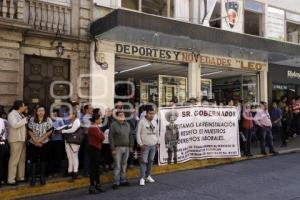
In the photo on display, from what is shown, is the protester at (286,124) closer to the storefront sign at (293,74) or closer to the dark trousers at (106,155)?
the storefront sign at (293,74)

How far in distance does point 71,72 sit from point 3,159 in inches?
176

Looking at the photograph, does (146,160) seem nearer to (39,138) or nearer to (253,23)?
(39,138)

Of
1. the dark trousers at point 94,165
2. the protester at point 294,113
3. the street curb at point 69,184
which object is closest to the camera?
the street curb at point 69,184

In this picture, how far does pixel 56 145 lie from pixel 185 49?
25.1 ft

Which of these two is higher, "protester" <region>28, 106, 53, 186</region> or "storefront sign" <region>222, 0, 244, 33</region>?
"storefront sign" <region>222, 0, 244, 33</region>

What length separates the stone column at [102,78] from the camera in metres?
13.0

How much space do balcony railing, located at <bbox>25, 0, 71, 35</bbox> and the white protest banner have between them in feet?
13.8

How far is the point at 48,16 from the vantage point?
12.2 meters

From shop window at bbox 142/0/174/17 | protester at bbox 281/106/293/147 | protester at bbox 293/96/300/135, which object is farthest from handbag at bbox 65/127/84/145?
protester at bbox 293/96/300/135

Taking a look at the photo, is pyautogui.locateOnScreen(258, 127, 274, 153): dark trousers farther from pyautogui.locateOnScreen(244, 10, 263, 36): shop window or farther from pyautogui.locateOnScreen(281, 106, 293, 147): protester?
pyautogui.locateOnScreen(244, 10, 263, 36): shop window

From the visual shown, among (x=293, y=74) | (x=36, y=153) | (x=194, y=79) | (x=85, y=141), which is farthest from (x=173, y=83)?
(x=36, y=153)

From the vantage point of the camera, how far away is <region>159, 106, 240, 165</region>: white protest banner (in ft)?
36.1

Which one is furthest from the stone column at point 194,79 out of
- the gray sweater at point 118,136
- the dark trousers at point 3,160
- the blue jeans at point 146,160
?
the dark trousers at point 3,160

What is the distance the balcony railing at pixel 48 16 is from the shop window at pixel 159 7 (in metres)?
3.65
